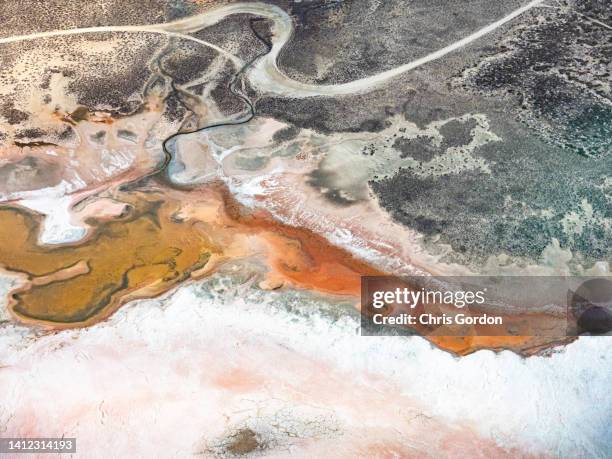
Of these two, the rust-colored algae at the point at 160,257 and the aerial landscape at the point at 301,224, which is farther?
the rust-colored algae at the point at 160,257

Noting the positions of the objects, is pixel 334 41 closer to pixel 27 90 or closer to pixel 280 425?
pixel 27 90

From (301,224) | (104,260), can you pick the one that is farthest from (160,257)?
(301,224)

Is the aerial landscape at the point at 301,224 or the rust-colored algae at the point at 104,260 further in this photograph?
the rust-colored algae at the point at 104,260

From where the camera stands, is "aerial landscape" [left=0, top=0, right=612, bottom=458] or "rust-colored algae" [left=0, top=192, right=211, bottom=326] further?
"rust-colored algae" [left=0, top=192, right=211, bottom=326]

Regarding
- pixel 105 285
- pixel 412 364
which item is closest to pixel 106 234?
pixel 105 285

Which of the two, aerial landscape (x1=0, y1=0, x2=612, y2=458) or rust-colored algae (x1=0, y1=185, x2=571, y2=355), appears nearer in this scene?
aerial landscape (x1=0, y1=0, x2=612, y2=458)

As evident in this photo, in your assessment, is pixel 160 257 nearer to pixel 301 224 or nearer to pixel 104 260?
pixel 104 260
